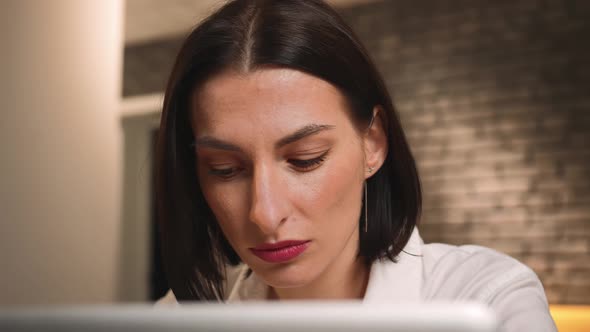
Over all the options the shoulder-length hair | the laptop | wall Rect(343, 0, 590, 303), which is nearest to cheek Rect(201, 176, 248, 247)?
the shoulder-length hair

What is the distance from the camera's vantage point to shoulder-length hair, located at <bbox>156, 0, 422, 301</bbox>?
0.77m

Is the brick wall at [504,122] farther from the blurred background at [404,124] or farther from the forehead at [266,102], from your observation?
the forehead at [266,102]

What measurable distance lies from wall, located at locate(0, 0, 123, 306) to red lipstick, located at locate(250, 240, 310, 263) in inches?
44.8

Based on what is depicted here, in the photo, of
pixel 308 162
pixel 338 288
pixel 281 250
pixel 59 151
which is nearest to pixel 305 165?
pixel 308 162

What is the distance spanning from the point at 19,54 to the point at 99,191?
0.54 m

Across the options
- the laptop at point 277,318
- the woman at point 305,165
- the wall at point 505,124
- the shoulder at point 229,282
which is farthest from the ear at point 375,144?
the wall at point 505,124

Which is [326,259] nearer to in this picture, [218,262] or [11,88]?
[218,262]

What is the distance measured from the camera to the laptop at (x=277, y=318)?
0.55ft

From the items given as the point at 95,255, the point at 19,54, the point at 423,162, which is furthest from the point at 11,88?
the point at 423,162

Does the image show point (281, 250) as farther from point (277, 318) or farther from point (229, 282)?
point (277, 318)

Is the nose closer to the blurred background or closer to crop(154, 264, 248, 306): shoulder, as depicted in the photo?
crop(154, 264, 248, 306): shoulder

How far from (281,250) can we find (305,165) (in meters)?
0.11

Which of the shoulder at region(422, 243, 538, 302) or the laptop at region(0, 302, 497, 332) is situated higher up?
the laptop at region(0, 302, 497, 332)

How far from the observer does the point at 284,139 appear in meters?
0.70
